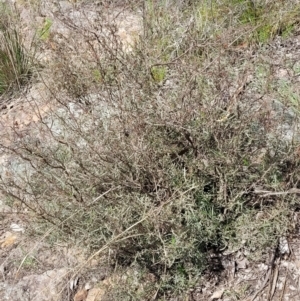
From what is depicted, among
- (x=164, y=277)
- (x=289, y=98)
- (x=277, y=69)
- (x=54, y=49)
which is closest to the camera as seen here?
(x=164, y=277)

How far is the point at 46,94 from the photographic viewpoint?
9.58ft

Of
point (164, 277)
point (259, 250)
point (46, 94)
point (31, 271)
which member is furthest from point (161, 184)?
point (46, 94)

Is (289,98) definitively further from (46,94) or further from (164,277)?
(46,94)

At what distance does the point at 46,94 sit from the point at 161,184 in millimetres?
1228

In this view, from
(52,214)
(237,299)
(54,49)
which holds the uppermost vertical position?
(54,49)

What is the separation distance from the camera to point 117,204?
1.92 m

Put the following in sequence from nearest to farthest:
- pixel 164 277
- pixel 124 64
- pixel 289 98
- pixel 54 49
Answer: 1. pixel 164 277
2. pixel 124 64
3. pixel 289 98
4. pixel 54 49

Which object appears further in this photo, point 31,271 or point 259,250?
point 31,271

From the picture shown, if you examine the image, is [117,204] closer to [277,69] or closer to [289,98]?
[289,98]

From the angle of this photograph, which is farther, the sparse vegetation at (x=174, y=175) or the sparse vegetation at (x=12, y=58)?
the sparse vegetation at (x=12, y=58)

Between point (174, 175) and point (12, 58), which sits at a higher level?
point (12, 58)

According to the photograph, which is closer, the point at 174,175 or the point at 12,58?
the point at 174,175

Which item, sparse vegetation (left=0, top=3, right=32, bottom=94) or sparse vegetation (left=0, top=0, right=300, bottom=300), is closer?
sparse vegetation (left=0, top=0, right=300, bottom=300)

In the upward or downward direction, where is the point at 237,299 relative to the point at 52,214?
downward
